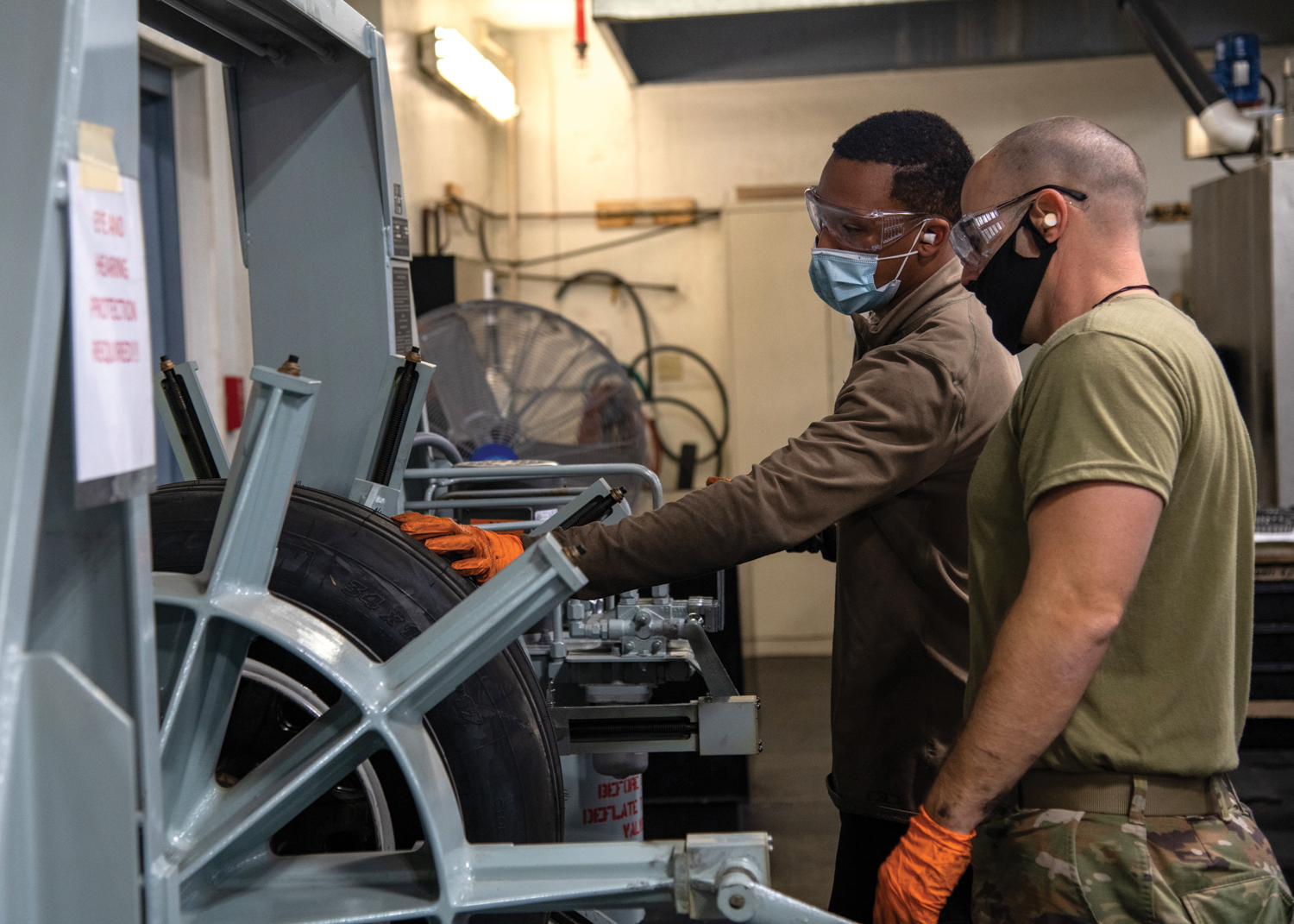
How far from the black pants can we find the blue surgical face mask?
0.80m

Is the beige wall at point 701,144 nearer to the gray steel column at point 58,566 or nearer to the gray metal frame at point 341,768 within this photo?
the gray metal frame at point 341,768

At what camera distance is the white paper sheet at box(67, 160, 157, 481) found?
815 millimetres

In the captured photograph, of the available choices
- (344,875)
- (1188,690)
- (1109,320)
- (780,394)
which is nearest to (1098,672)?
(1188,690)

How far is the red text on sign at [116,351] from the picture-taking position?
2.73 ft

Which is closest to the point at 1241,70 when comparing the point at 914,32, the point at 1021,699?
the point at 914,32

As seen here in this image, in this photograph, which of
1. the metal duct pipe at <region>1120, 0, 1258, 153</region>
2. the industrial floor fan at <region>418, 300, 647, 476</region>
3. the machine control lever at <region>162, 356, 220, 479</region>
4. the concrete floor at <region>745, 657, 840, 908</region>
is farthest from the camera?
the metal duct pipe at <region>1120, 0, 1258, 153</region>

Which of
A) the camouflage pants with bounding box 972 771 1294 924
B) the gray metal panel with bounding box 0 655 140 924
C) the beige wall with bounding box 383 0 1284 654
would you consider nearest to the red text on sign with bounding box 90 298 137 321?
the gray metal panel with bounding box 0 655 140 924

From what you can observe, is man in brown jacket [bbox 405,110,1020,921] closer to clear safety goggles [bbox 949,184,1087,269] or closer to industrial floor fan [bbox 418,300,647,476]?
clear safety goggles [bbox 949,184,1087,269]

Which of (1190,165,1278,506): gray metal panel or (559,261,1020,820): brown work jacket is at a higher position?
(1190,165,1278,506): gray metal panel

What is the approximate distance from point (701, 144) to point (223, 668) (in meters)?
5.87

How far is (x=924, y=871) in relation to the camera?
1.13m

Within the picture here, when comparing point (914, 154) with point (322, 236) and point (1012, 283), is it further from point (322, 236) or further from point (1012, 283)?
point (322, 236)

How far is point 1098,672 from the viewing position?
114cm

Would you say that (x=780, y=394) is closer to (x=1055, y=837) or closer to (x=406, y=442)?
(x=406, y=442)
